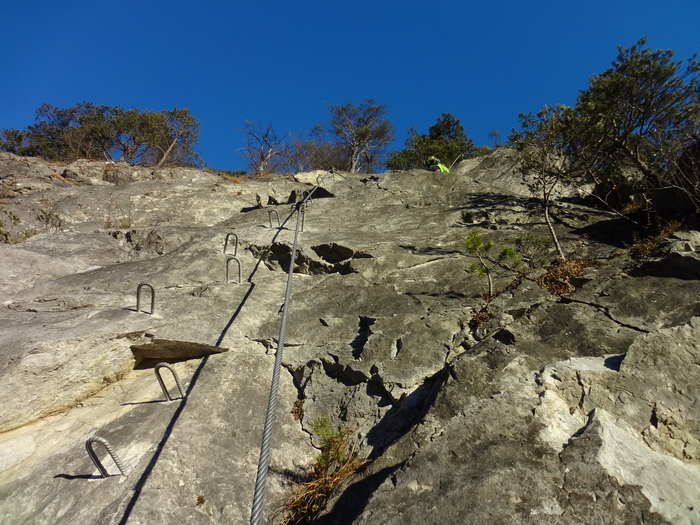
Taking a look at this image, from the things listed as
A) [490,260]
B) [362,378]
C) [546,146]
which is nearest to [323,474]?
[362,378]

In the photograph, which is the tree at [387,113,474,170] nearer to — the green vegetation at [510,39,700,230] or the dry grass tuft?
the green vegetation at [510,39,700,230]

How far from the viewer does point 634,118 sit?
31.2 feet

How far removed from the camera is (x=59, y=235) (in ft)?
28.2

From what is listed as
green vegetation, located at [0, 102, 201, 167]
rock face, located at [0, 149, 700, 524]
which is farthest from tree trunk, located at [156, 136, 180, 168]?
rock face, located at [0, 149, 700, 524]

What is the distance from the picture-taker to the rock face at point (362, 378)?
2.70m

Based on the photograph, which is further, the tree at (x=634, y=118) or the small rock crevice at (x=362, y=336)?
the tree at (x=634, y=118)

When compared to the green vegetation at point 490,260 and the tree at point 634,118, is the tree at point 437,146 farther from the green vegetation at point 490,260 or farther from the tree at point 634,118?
the green vegetation at point 490,260

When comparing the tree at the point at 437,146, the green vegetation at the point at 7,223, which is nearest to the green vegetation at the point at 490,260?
the green vegetation at the point at 7,223

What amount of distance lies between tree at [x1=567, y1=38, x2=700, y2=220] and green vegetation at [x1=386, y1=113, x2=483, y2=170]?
38.3 ft

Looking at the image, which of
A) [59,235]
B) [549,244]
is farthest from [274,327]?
[59,235]

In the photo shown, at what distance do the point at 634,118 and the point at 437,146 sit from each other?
46.3 ft

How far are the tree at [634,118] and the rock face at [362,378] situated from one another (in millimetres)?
2001

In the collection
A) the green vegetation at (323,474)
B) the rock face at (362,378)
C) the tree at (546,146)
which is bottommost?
the green vegetation at (323,474)

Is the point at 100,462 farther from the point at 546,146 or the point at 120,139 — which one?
the point at 120,139
